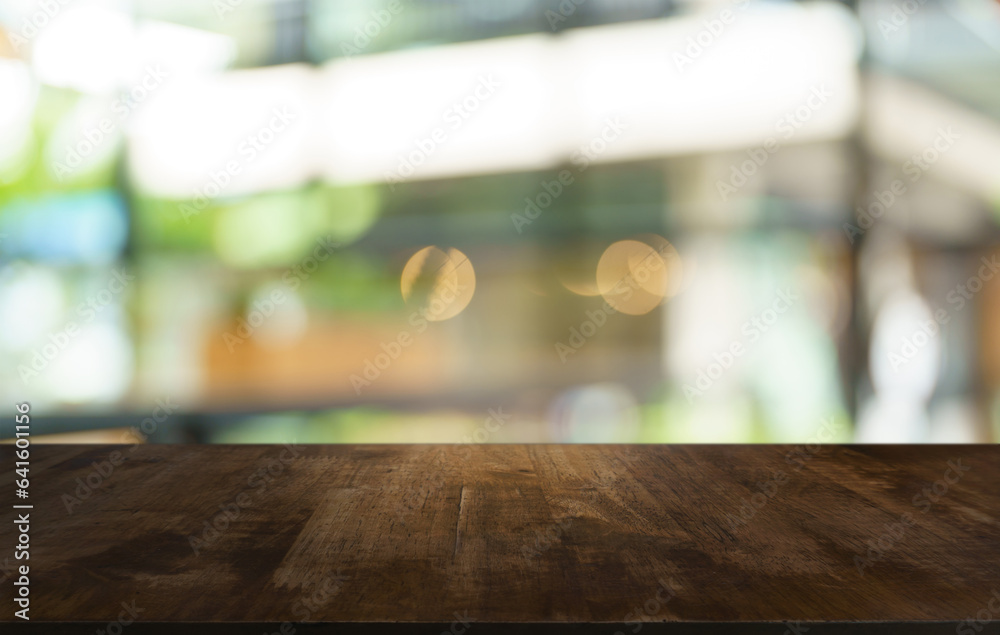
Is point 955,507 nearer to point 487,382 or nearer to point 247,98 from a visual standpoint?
point 487,382

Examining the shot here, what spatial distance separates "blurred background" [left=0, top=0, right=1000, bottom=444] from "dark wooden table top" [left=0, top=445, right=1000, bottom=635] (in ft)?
5.51

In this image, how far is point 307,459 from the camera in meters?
1.12

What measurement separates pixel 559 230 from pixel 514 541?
215cm

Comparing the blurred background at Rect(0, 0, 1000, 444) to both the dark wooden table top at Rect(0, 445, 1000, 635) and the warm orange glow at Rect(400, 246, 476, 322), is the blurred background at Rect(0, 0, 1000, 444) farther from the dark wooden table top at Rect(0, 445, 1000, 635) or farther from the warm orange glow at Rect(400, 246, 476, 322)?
the dark wooden table top at Rect(0, 445, 1000, 635)

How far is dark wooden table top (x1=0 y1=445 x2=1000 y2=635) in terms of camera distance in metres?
0.60

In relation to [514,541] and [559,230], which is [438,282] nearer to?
[559,230]

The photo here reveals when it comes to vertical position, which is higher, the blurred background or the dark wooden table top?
the blurred background

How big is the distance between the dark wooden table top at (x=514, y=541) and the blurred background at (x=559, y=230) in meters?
1.68

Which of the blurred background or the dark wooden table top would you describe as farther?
the blurred background

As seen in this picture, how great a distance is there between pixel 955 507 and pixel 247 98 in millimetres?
2837

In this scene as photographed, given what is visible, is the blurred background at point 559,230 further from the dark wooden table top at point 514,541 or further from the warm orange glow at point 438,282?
the dark wooden table top at point 514,541

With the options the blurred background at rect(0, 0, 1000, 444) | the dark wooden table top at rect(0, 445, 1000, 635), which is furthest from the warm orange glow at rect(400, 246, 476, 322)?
the dark wooden table top at rect(0, 445, 1000, 635)

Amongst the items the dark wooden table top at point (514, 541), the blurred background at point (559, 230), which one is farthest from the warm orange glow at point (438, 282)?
the dark wooden table top at point (514, 541)

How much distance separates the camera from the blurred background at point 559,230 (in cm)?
280
